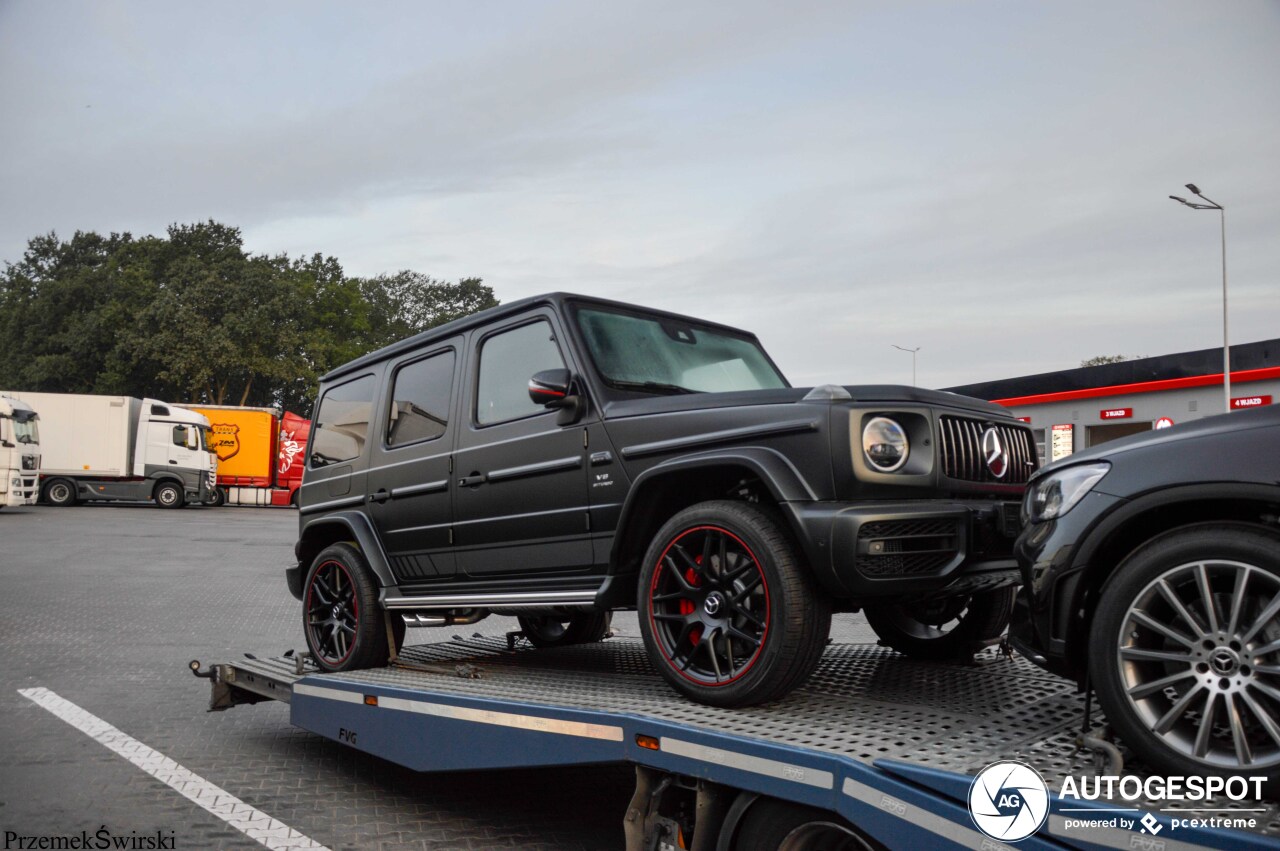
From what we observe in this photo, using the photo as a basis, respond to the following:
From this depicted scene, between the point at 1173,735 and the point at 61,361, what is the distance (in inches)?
2120

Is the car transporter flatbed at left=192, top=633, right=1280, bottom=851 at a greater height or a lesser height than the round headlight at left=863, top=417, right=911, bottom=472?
lesser

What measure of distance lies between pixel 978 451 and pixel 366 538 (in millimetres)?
3406

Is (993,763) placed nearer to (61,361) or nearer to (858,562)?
(858,562)

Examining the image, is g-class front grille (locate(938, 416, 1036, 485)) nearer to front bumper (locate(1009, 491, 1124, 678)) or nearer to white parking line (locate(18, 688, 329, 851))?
front bumper (locate(1009, 491, 1124, 678))

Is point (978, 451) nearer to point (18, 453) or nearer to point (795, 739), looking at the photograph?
point (795, 739)

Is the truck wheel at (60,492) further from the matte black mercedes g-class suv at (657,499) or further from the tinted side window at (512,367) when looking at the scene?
the tinted side window at (512,367)

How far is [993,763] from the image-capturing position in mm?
2674

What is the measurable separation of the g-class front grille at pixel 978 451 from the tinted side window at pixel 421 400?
2.66 metres

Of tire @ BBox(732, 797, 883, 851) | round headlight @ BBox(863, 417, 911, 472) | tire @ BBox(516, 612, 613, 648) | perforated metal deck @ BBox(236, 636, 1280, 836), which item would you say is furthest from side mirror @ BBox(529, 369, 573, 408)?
tire @ BBox(516, 612, 613, 648)

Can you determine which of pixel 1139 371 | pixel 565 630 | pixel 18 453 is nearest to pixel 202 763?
pixel 565 630

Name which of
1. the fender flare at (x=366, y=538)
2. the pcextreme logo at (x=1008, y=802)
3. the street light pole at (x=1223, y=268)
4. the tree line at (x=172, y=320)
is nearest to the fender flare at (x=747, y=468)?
the pcextreme logo at (x=1008, y=802)

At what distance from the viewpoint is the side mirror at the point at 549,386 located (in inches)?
169

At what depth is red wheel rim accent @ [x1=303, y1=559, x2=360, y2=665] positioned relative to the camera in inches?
225

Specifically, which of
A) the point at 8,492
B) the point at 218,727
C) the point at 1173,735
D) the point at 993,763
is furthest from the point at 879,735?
the point at 8,492
